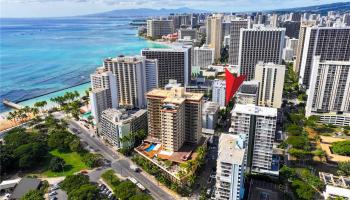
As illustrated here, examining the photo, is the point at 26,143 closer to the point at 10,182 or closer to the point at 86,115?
the point at 10,182

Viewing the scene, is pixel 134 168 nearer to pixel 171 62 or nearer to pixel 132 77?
pixel 132 77

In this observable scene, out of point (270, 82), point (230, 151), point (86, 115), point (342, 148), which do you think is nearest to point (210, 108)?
point (270, 82)

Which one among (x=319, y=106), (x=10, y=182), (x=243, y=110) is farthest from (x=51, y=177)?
(x=319, y=106)

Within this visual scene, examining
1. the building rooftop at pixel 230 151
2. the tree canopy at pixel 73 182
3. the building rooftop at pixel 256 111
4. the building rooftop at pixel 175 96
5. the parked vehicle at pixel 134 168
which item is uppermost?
the building rooftop at pixel 175 96

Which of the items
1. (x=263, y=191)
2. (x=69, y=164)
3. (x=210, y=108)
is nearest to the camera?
(x=263, y=191)

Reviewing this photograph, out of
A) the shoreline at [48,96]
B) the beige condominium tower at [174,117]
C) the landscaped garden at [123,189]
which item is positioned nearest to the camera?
the landscaped garden at [123,189]

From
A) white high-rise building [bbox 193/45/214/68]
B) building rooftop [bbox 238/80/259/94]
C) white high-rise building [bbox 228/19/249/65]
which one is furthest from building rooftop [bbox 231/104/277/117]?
white high-rise building [bbox 193/45/214/68]

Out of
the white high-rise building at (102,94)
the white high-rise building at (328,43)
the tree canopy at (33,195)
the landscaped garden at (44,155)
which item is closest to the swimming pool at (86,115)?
the white high-rise building at (102,94)

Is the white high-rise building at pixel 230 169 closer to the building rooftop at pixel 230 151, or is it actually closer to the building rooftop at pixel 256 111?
the building rooftop at pixel 230 151
